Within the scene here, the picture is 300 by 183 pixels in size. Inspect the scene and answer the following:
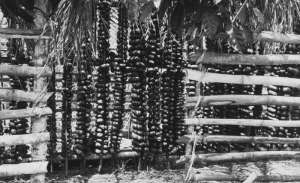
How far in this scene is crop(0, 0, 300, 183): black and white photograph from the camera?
373 centimetres

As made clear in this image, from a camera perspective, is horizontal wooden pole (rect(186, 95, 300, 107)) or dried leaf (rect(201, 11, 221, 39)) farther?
horizontal wooden pole (rect(186, 95, 300, 107))

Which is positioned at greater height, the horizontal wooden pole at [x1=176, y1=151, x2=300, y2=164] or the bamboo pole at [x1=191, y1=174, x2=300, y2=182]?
the horizontal wooden pole at [x1=176, y1=151, x2=300, y2=164]

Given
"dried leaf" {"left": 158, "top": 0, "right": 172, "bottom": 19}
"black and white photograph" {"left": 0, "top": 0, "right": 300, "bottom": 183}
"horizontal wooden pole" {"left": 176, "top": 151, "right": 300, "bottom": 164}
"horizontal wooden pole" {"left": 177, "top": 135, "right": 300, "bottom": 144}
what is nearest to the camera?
"dried leaf" {"left": 158, "top": 0, "right": 172, "bottom": 19}

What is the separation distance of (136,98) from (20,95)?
1553 mm

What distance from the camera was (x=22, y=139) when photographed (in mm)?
3654

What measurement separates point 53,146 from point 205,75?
188 centimetres

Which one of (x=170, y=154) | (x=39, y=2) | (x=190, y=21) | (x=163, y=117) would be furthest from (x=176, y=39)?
(x=190, y=21)

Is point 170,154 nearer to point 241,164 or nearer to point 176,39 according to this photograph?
point 241,164

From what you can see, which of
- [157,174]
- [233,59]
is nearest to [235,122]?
[233,59]

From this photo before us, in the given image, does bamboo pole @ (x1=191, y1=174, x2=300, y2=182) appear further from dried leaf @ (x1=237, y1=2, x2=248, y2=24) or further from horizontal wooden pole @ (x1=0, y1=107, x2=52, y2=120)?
dried leaf @ (x1=237, y1=2, x2=248, y2=24)

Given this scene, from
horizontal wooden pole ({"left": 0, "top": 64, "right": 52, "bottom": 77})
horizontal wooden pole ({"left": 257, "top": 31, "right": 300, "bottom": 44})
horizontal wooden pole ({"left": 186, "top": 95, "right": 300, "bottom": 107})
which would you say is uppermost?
horizontal wooden pole ({"left": 257, "top": 31, "right": 300, "bottom": 44})

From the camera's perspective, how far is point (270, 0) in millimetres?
3498

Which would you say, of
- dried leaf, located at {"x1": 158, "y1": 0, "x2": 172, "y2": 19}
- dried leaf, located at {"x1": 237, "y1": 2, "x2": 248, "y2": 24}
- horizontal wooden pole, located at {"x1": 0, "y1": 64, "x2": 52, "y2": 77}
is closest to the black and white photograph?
horizontal wooden pole, located at {"x1": 0, "y1": 64, "x2": 52, "y2": 77}

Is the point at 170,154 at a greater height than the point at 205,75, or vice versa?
the point at 205,75
